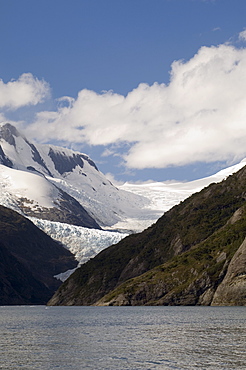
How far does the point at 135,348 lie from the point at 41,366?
1568 cm

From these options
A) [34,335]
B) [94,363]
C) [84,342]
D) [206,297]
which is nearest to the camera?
[94,363]

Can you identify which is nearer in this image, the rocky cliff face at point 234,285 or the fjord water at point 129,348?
the fjord water at point 129,348

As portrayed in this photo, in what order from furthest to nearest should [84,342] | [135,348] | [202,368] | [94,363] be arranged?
[84,342] → [135,348] → [94,363] → [202,368]

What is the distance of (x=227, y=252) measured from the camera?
197 meters

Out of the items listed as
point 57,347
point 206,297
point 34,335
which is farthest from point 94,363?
point 206,297

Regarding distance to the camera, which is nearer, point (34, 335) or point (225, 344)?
point (225, 344)

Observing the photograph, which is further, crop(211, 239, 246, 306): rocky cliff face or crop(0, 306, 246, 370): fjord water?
crop(211, 239, 246, 306): rocky cliff face

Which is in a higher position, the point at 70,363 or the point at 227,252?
the point at 227,252

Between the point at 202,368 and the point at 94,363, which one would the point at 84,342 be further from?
the point at 202,368

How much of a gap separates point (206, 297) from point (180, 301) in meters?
11.7

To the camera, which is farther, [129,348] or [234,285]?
[234,285]

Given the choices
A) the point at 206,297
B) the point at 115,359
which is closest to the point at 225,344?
the point at 115,359

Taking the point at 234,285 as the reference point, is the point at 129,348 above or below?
below

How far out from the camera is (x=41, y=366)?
56375 millimetres
